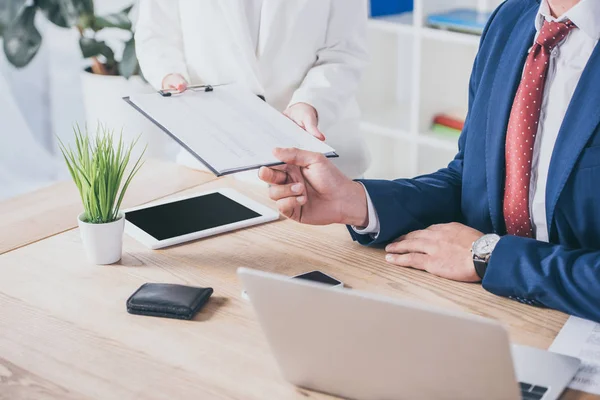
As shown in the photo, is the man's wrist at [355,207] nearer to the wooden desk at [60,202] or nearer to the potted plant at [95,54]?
the wooden desk at [60,202]

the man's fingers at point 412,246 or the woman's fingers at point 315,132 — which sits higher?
the woman's fingers at point 315,132

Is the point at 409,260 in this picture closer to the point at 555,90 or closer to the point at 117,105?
the point at 555,90

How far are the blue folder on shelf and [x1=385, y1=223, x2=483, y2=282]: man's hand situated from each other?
1758 millimetres

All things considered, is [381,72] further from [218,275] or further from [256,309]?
[256,309]

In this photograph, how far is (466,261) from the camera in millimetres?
1531

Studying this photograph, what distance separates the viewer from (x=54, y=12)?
3.48m

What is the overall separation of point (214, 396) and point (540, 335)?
1.72 feet

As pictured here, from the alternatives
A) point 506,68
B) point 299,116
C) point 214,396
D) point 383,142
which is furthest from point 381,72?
point 214,396

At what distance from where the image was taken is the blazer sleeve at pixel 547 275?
54.8 inches

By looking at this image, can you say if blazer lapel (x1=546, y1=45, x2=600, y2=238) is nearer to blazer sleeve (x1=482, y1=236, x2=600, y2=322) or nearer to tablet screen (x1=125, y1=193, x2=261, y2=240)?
blazer sleeve (x1=482, y1=236, x2=600, y2=322)

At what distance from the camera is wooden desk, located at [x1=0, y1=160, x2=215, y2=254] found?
1.79 m

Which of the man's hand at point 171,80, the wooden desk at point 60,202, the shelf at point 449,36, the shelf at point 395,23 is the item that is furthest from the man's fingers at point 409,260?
the shelf at point 395,23

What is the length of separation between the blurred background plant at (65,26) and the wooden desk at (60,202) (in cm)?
134

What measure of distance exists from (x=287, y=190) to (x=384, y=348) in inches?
22.8
